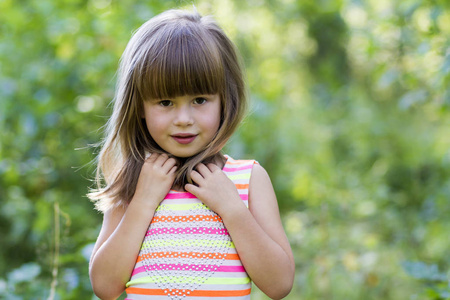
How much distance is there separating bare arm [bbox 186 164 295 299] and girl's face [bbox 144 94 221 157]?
0.09 m

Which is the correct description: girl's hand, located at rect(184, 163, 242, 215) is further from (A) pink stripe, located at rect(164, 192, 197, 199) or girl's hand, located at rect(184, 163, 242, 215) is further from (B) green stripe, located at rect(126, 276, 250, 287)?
(B) green stripe, located at rect(126, 276, 250, 287)

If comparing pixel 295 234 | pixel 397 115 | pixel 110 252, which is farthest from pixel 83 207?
pixel 397 115

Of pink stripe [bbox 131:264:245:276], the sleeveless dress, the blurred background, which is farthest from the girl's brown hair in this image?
the blurred background

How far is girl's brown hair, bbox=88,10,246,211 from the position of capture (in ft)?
5.41

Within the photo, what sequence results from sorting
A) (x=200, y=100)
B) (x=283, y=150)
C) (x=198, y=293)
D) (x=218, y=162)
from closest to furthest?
(x=198, y=293) < (x=200, y=100) < (x=218, y=162) < (x=283, y=150)

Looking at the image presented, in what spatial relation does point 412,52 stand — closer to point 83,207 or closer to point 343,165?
point 343,165

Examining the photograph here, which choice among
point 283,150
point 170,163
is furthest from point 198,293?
point 283,150

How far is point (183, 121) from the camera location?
1.66 metres

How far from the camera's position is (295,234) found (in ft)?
14.2

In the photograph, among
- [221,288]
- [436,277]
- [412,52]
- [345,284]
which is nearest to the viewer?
[221,288]

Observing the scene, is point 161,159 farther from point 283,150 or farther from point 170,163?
point 283,150

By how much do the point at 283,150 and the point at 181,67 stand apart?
3.72 meters

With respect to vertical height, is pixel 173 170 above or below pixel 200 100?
below

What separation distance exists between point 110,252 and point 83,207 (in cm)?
220
